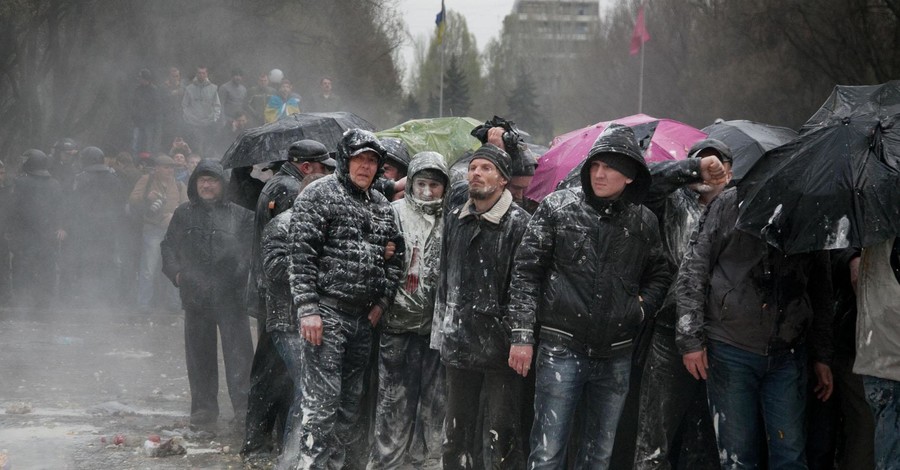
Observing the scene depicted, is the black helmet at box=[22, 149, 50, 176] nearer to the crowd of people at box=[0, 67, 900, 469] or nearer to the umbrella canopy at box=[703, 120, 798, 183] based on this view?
the crowd of people at box=[0, 67, 900, 469]

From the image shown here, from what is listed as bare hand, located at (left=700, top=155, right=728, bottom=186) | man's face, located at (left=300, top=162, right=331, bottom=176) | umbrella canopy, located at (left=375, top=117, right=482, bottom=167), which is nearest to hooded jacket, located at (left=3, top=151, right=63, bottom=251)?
umbrella canopy, located at (left=375, top=117, right=482, bottom=167)

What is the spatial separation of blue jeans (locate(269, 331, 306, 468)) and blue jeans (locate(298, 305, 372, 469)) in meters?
0.37

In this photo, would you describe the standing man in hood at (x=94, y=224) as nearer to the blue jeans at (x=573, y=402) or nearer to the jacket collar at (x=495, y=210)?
the jacket collar at (x=495, y=210)

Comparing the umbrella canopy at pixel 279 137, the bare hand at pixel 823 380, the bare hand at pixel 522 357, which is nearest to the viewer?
the bare hand at pixel 823 380

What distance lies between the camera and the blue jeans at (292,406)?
20.6 feet

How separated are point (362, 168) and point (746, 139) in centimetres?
273

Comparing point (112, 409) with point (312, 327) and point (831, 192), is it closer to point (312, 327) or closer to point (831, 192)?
point (312, 327)

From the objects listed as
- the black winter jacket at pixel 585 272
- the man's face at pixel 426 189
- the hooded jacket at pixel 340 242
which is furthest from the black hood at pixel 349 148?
the black winter jacket at pixel 585 272

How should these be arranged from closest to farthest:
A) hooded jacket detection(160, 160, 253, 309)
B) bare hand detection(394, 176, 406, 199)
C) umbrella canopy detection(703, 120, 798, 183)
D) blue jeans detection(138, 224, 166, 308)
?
umbrella canopy detection(703, 120, 798, 183)
bare hand detection(394, 176, 406, 199)
hooded jacket detection(160, 160, 253, 309)
blue jeans detection(138, 224, 166, 308)

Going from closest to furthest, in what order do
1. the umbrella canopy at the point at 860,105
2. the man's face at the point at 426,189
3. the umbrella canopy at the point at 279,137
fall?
the umbrella canopy at the point at 860,105 → the man's face at the point at 426,189 → the umbrella canopy at the point at 279,137

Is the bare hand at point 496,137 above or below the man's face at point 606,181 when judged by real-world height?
above

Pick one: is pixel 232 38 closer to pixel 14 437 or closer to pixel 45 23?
pixel 45 23

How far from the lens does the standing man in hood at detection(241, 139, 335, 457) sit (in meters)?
6.92

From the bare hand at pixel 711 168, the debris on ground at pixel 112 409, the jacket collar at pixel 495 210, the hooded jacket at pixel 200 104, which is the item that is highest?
the hooded jacket at pixel 200 104
